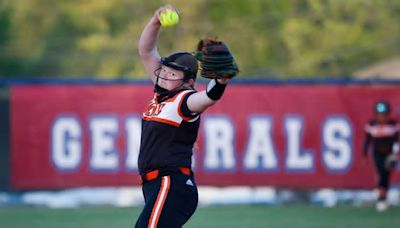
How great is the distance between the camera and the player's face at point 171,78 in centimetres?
915

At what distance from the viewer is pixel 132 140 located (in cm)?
1945

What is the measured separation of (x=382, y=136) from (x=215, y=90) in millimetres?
10875

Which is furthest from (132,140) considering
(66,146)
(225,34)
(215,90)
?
(225,34)

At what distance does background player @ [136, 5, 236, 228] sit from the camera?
8.95 metres

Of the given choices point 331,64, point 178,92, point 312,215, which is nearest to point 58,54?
point 331,64

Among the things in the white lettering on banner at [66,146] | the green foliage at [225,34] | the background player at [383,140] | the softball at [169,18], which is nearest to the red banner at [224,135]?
the white lettering on banner at [66,146]

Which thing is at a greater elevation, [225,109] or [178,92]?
[178,92]

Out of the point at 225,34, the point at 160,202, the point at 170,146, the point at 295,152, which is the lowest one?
the point at 295,152

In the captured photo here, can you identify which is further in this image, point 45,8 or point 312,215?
point 45,8

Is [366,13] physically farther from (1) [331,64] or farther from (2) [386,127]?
(2) [386,127]

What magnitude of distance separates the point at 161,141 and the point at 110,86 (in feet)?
35.1

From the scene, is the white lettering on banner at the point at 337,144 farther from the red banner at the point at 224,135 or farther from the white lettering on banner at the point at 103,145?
the white lettering on banner at the point at 103,145

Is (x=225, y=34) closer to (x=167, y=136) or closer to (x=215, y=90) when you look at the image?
(x=167, y=136)

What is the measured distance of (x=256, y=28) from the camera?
41.6 metres
